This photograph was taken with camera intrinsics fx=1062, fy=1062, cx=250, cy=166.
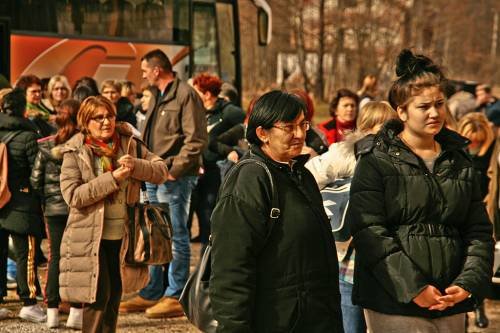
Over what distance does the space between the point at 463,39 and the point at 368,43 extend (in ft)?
26.7

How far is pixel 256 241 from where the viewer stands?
416 cm

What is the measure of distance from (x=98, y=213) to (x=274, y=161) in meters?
2.65

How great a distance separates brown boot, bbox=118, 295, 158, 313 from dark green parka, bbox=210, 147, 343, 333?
459 cm

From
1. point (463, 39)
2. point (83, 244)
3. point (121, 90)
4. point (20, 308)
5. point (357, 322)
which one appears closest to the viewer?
point (357, 322)

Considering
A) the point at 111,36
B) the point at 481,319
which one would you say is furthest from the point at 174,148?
the point at 111,36

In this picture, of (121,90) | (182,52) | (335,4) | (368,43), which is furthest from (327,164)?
(335,4)

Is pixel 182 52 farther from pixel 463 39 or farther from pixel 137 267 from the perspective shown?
pixel 463 39

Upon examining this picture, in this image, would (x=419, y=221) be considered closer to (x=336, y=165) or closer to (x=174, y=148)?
(x=336, y=165)

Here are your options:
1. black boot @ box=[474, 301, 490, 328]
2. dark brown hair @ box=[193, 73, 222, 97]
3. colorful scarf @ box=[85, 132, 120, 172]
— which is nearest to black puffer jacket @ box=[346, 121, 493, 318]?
colorful scarf @ box=[85, 132, 120, 172]

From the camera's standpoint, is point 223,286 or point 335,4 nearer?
point 223,286

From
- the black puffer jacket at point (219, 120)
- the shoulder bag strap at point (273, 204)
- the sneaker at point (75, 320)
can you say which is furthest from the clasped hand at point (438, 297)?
the black puffer jacket at point (219, 120)

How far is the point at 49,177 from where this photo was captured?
26.2 ft

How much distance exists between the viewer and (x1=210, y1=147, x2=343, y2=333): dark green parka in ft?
13.5

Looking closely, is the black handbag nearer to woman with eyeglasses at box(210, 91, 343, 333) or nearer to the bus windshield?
woman with eyeglasses at box(210, 91, 343, 333)
